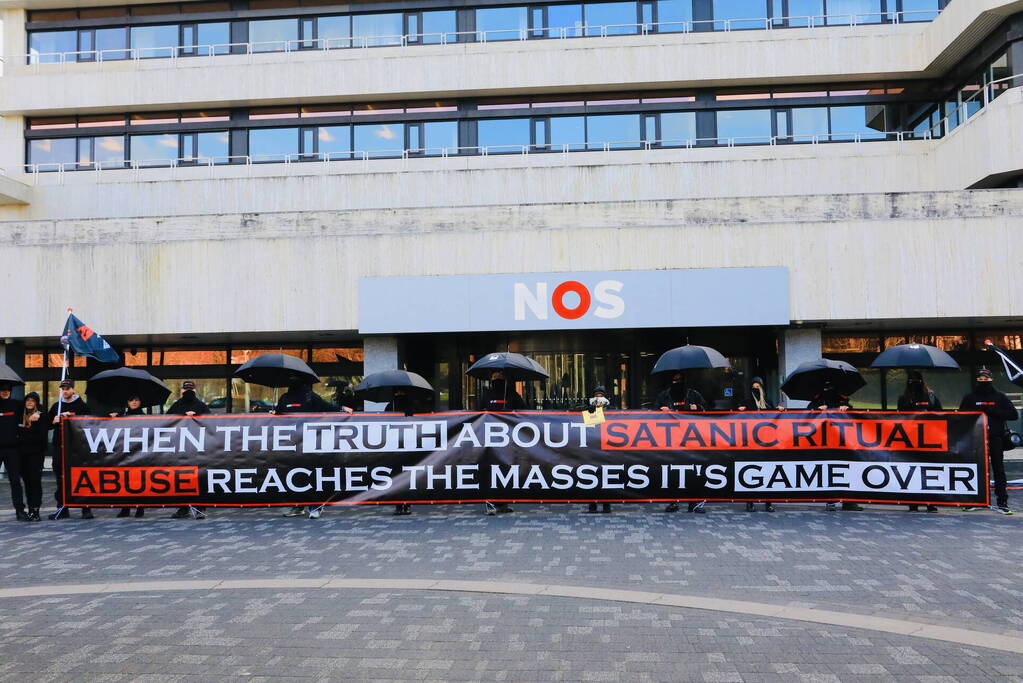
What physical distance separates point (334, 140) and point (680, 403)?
58.5 feet

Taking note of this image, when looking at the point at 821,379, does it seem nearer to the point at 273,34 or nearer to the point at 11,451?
the point at 11,451

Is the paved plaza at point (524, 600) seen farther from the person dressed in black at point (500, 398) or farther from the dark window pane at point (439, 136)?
the dark window pane at point (439, 136)

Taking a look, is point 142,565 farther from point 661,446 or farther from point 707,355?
point 707,355

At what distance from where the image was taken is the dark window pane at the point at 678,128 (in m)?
25.2

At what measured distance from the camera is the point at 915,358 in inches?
463

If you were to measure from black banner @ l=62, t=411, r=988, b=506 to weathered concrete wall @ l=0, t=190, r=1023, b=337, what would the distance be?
661cm

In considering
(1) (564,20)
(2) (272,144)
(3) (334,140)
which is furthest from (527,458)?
(1) (564,20)

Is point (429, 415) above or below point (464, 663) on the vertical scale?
above

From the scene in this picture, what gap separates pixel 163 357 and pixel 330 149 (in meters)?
8.81

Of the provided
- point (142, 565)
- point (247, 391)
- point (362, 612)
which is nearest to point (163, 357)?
point (247, 391)

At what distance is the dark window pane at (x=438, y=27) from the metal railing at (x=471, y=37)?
0.11 ft

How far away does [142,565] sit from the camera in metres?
8.24

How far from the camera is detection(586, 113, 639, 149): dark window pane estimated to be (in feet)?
82.9

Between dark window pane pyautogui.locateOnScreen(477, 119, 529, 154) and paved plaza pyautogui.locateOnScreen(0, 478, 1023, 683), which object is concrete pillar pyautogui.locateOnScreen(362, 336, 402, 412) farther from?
dark window pane pyautogui.locateOnScreen(477, 119, 529, 154)
